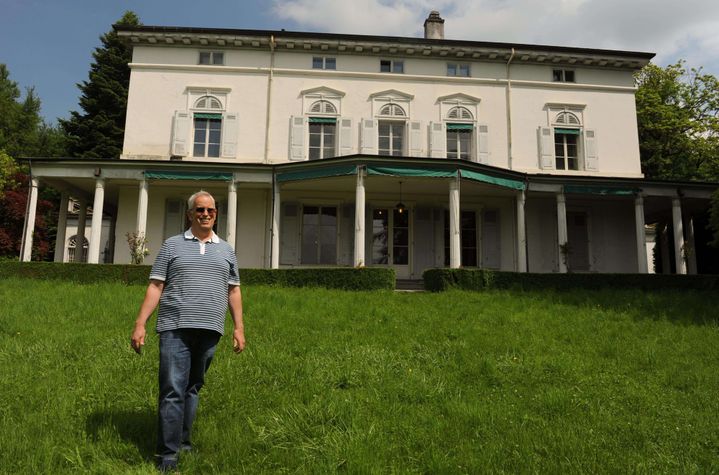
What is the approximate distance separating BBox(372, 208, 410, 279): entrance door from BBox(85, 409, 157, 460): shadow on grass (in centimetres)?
1441

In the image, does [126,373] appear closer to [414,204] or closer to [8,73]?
[414,204]

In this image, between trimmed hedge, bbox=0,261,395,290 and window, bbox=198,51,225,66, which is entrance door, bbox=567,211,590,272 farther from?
window, bbox=198,51,225,66

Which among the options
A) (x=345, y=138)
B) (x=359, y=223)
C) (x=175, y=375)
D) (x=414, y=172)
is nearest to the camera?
(x=175, y=375)

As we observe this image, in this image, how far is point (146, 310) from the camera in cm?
316

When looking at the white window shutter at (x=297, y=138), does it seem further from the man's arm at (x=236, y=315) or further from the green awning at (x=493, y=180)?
the man's arm at (x=236, y=315)

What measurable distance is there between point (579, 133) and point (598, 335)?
47.9 feet

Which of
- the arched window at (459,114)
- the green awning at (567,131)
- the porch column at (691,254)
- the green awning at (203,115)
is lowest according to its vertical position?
the porch column at (691,254)

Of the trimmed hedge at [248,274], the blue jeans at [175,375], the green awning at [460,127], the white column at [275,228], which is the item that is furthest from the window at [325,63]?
the blue jeans at [175,375]

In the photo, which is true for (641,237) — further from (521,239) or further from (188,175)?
(188,175)

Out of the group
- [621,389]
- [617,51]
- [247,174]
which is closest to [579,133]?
[617,51]

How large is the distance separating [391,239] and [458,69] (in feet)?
25.1

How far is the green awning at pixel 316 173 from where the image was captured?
48.1 ft

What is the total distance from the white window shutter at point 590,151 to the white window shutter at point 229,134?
14.0 meters

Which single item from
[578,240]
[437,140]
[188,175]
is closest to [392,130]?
[437,140]
